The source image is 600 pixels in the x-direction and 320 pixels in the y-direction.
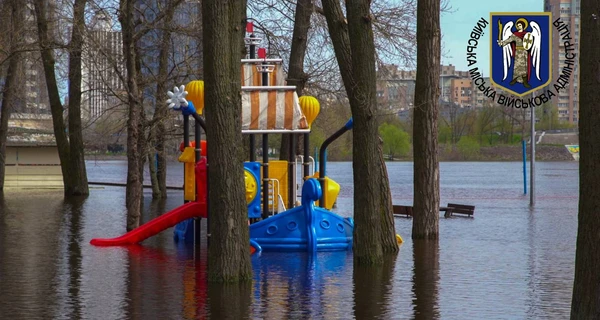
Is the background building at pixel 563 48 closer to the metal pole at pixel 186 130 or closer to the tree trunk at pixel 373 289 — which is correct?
the metal pole at pixel 186 130

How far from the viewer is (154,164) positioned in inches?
1580

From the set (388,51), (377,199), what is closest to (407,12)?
(388,51)

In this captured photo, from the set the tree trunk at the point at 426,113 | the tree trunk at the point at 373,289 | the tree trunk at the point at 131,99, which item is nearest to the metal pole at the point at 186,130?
the tree trunk at the point at 131,99

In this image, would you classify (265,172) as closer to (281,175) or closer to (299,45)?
(281,175)

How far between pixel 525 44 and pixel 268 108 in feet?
72.6

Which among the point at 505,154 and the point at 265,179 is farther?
the point at 505,154

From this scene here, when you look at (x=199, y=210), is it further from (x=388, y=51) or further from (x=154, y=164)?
(x=154, y=164)

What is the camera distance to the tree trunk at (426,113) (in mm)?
20188

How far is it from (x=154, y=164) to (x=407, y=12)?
16615 mm

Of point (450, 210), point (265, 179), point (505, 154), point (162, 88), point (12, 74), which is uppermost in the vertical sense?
point (12, 74)

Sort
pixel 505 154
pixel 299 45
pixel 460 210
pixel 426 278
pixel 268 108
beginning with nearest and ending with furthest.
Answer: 1. pixel 426 278
2. pixel 268 108
3. pixel 299 45
4. pixel 460 210
5. pixel 505 154

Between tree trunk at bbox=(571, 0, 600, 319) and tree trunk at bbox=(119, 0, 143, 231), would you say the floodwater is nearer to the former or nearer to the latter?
tree trunk at bbox=(119, 0, 143, 231)

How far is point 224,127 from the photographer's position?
13234 millimetres

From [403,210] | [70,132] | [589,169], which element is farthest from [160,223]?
[70,132]
